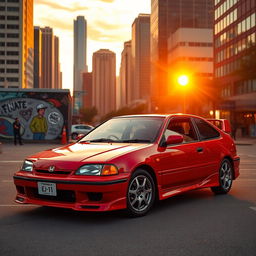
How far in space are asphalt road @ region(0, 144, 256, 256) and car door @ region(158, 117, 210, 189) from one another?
0.42 m

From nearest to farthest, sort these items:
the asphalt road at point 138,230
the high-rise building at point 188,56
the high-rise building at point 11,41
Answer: the asphalt road at point 138,230, the high-rise building at point 188,56, the high-rise building at point 11,41

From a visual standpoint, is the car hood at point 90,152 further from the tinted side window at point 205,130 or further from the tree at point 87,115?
the tree at point 87,115

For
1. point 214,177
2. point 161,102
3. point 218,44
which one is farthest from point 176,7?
point 214,177

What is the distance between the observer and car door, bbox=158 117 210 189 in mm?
5918

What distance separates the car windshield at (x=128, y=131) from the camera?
6169 mm

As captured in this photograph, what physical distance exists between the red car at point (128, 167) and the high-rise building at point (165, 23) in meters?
122

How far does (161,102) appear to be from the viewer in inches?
4663

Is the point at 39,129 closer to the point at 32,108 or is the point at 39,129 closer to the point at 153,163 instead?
the point at 32,108

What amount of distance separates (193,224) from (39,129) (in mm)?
23110

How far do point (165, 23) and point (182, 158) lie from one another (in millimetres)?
148377

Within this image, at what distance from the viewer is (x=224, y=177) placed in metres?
7.32

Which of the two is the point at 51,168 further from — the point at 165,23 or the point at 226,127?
the point at 165,23

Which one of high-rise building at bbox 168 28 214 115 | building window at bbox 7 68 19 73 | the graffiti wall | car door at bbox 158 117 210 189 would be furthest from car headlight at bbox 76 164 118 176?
building window at bbox 7 68 19 73

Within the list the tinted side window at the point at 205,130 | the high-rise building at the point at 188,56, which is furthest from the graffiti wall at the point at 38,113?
the high-rise building at the point at 188,56
